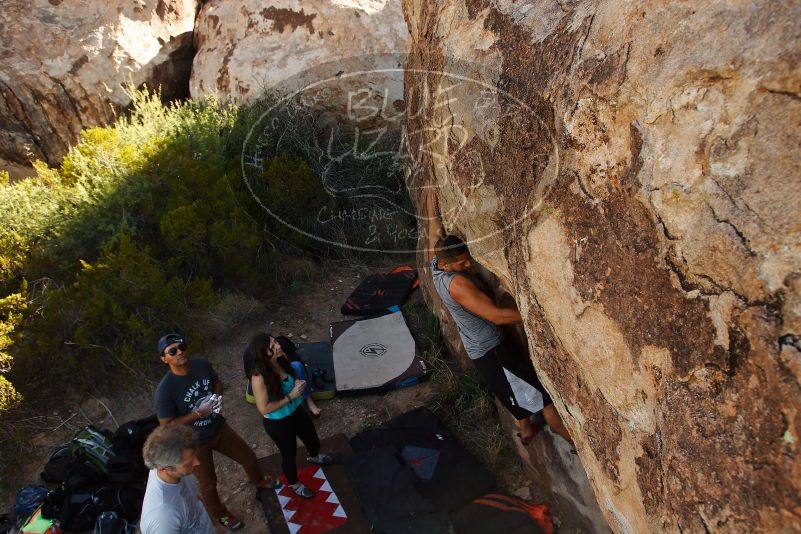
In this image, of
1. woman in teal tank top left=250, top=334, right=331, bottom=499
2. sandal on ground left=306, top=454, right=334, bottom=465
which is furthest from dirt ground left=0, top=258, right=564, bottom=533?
woman in teal tank top left=250, top=334, right=331, bottom=499

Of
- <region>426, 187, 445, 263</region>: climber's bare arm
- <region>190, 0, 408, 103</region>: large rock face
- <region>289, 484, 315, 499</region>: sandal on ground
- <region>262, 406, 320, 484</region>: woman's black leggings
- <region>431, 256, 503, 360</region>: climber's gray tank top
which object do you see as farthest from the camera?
<region>190, 0, 408, 103</region>: large rock face

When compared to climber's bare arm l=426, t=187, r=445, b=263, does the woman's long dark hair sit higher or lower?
lower

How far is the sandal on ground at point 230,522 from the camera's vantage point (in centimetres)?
356

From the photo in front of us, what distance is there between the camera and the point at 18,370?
452cm

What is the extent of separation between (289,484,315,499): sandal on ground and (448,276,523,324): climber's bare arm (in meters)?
1.61

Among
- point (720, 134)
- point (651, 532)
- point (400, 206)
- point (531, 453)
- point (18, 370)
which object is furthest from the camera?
point (400, 206)

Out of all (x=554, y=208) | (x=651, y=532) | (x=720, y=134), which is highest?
(x=720, y=134)

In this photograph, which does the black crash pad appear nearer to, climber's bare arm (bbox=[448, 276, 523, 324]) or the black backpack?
climber's bare arm (bbox=[448, 276, 523, 324])

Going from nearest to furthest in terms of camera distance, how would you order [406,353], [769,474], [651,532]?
[769,474] < [651,532] < [406,353]

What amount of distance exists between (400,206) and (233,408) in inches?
114

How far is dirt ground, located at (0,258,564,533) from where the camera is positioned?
152 inches

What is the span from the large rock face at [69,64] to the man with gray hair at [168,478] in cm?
615

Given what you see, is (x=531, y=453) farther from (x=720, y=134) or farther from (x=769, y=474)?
(x=720, y=134)

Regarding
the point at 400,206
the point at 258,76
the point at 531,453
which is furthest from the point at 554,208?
the point at 258,76
